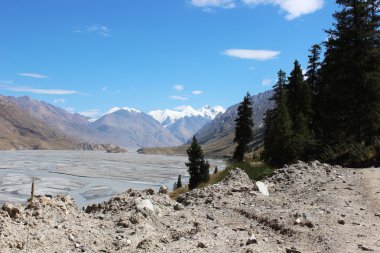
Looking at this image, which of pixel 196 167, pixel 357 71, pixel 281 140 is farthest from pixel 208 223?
pixel 196 167

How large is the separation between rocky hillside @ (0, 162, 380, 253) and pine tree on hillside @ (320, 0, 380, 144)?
17.1 m

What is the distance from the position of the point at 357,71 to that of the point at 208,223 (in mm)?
24840

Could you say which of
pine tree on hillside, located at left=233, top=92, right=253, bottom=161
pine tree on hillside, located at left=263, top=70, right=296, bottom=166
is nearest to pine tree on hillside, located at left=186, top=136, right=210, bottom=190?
pine tree on hillside, located at left=233, top=92, right=253, bottom=161

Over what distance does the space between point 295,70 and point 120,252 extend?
56320 mm

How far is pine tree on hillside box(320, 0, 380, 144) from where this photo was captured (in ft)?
100

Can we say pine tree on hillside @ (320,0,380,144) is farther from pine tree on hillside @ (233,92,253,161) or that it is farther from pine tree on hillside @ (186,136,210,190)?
pine tree on hillside @ (233,92,253,161)

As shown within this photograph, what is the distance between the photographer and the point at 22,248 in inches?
292

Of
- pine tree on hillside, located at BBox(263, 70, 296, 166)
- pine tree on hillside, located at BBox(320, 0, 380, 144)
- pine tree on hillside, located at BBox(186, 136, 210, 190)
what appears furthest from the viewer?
pine tree on hillside, located at BBox(186, 136, 210, 190)

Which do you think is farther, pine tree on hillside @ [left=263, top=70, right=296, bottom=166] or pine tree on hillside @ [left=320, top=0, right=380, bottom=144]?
pine tree on hillside @ [left=263, top=70, right=296, bottom=166]

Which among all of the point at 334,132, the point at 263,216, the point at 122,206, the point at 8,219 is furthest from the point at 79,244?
the point at 334,132

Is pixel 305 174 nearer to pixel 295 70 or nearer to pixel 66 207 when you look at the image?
pixel 66 207

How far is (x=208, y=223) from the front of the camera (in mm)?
10961

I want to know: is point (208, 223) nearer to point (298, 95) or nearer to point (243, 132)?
point (298, 95)

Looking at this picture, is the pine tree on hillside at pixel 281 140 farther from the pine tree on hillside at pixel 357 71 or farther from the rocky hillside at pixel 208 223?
the rocky hillside at pixel 208 223
